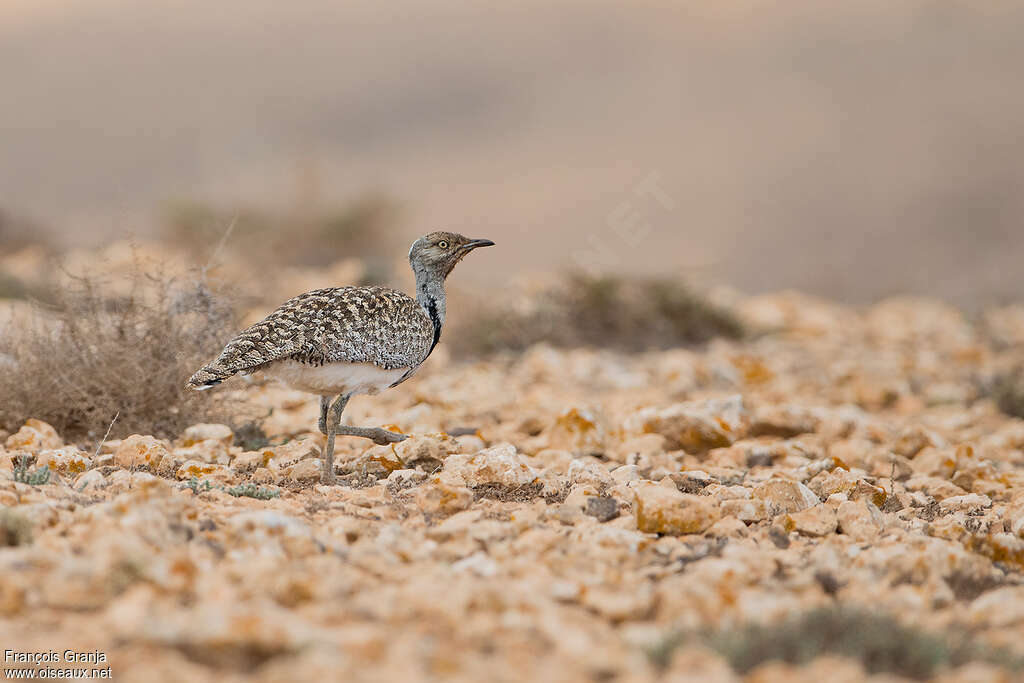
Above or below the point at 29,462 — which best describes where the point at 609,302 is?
above

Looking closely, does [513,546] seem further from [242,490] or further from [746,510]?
[242,490]

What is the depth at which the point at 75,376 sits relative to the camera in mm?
6141

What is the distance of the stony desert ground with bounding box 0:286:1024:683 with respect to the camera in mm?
2717

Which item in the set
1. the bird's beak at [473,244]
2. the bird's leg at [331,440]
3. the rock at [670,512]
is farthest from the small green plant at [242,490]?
the bird's beak at [473,244]

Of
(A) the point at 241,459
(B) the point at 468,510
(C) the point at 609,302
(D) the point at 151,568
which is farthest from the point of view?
(C) the point at 609,302

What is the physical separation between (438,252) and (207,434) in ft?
5.87

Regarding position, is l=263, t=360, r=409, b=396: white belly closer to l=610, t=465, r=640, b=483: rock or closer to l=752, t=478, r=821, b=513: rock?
l=610, t=465, r=640, b=483: rock

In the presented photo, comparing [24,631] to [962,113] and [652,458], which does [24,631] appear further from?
[962,113]

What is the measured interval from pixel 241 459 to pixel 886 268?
2374 cm

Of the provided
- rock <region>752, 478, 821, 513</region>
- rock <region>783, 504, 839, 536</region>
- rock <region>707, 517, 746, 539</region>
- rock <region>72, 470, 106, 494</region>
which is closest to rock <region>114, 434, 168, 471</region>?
rock <region>72, 470, 106, 494</region>

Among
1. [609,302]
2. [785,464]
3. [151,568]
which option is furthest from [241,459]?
[609,302]

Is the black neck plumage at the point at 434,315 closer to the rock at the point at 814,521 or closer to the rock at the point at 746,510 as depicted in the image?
the rock at the point at 746,510

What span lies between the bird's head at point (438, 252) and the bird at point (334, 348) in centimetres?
39

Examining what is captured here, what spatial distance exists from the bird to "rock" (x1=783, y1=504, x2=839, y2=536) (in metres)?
2.22
